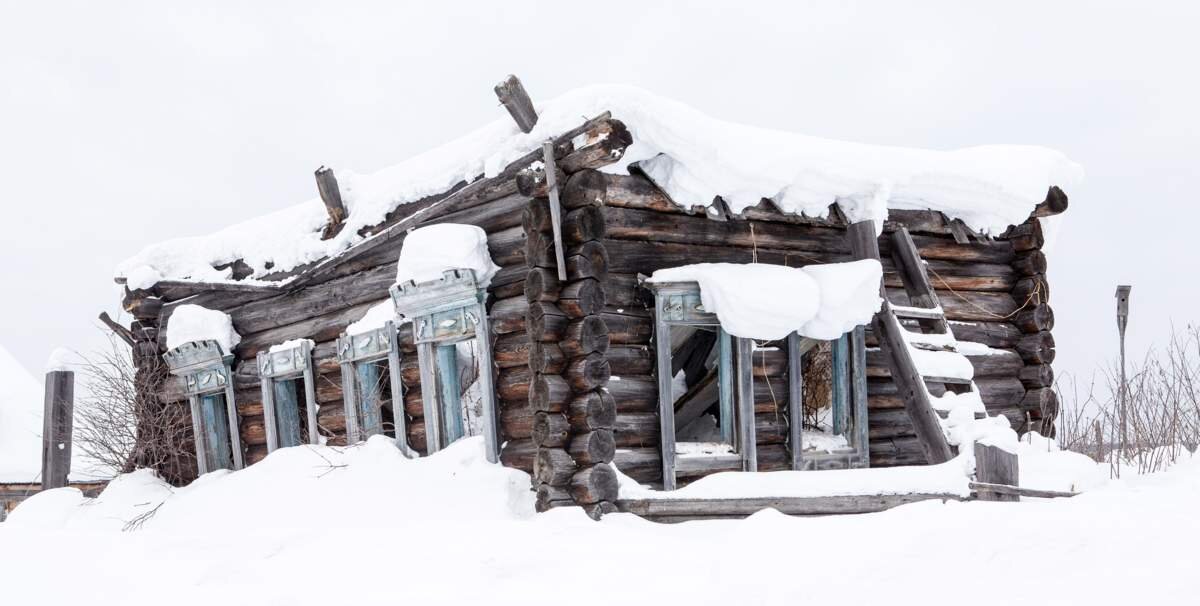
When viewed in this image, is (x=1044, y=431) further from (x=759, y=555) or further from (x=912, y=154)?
(x=759, y=555)

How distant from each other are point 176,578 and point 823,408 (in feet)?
23.7

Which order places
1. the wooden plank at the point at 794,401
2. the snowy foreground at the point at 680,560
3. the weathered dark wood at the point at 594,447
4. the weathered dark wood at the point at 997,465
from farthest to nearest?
the wooden plank at the point at 794,401 → the weathered dark wood at the point at 594,447 → the weathered dark wood at the point at 997,465 → the snowy foreground at the point at 680,560

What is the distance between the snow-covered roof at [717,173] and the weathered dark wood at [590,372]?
4.82 ft

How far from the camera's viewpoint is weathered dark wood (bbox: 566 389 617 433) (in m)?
7.75

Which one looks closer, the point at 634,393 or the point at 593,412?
the point at 593,412

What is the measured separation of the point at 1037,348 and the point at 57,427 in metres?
11.8

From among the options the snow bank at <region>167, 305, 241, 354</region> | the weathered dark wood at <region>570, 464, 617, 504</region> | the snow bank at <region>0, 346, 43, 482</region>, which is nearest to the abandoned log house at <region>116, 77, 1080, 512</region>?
the weathered dark wood at <region>570, 464, 617, 504</region>

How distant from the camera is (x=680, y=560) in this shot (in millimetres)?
4945

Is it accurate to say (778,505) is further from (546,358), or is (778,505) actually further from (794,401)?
(546,358)

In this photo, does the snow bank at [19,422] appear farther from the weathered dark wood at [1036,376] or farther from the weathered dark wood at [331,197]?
the weathered dark wood at [1036,376]

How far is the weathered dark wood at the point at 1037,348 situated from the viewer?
11.1 meters

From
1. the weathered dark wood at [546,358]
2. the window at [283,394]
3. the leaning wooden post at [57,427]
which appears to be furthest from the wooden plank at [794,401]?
the leaning wooden post at [57,427]

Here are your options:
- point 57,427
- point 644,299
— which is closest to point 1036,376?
point 644,299

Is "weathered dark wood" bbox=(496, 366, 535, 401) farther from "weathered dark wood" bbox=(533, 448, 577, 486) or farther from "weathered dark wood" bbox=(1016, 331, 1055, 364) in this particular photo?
"weathered dark wood" bbox=(1016, 331, 1055, 364)
